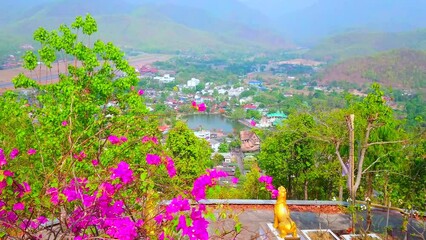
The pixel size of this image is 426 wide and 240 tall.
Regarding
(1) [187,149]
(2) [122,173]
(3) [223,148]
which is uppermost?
(2) [122,173]

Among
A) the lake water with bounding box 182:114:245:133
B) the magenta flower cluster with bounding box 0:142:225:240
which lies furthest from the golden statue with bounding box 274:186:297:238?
the lake water with bounding box 182:114:245:133

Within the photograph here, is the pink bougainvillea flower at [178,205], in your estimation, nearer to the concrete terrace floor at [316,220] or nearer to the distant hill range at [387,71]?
the concrete terrace floor at [316,220]

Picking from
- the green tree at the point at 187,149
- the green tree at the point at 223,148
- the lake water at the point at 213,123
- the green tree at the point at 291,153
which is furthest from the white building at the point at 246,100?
the green tree at the point at 291,153

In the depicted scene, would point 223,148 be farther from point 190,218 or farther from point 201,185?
point 190,218

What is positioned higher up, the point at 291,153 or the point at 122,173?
the point at 122,173

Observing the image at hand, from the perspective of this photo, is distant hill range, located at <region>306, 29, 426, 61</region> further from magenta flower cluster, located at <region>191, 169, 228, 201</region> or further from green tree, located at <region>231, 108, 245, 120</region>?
magenta flower cluster, located at <region>191, 169, 228, 201</region>

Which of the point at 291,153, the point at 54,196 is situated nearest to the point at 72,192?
the point at 54,196
